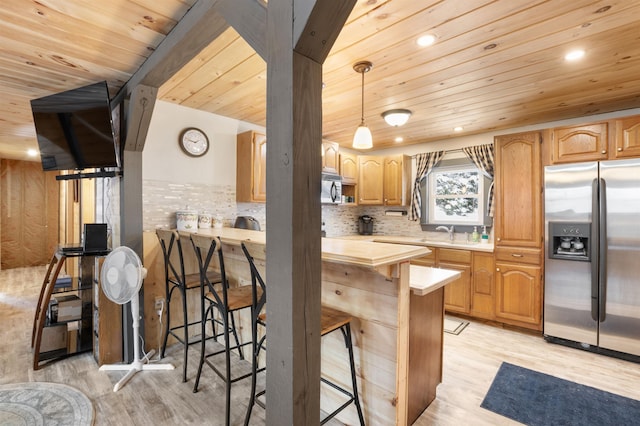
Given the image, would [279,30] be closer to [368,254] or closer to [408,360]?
[368,254]

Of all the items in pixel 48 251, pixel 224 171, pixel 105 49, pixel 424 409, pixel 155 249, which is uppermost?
pixel 105 49

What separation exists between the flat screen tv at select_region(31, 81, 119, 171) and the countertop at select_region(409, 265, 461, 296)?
2.46m

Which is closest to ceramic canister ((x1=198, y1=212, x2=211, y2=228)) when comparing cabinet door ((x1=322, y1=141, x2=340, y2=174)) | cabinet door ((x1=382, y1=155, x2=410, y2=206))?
cabinet door ((x1=322, y1=141, x2=340, y2=174))

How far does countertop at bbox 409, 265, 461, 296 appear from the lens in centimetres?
174

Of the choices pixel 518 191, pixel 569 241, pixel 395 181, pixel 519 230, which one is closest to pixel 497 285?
pixel 519 230

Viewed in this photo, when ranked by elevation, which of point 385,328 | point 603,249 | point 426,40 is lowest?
point 385,328

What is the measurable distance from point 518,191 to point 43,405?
15.1 feet

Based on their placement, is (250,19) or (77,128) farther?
(77,128)

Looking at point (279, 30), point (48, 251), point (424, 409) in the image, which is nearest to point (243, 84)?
point (279, 30)

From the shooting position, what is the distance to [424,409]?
2059 millimetres

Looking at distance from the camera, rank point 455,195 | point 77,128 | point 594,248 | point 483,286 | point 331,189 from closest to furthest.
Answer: point 77,128, point 594,248, point 483,286, point 331,189, point 455,195

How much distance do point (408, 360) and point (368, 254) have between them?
2.66ft

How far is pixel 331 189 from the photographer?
13.7 ft

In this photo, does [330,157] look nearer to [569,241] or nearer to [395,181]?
[395,181]
